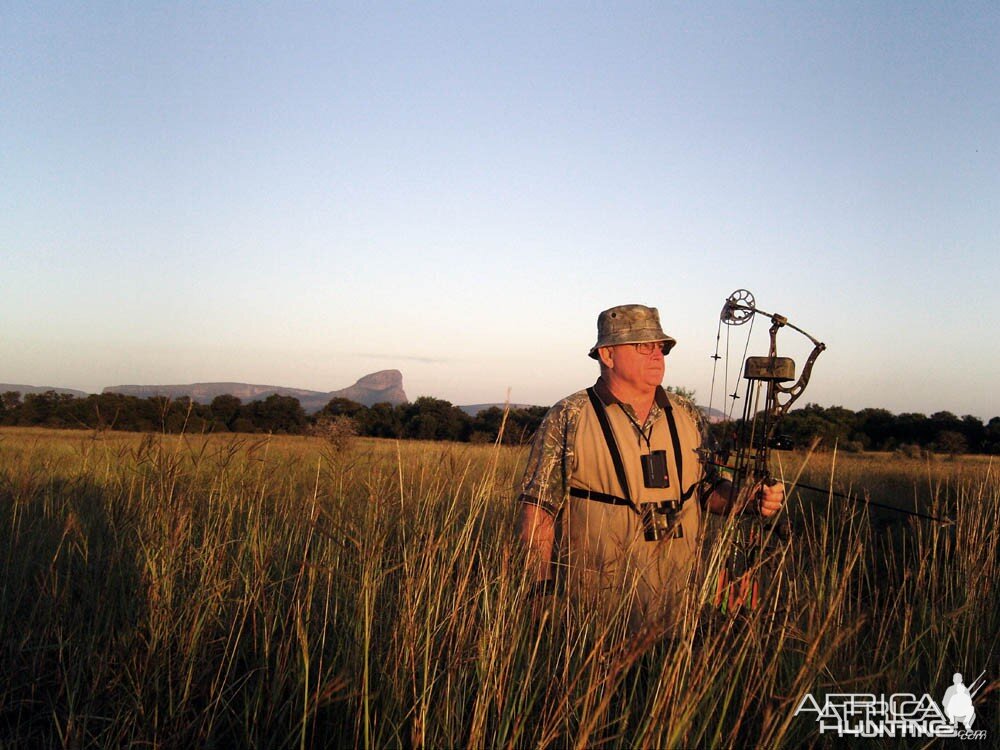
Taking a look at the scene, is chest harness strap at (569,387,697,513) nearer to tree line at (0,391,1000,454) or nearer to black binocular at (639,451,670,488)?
black binocular at (639,451,670,488)

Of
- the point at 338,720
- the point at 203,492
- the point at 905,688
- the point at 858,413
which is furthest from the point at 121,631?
the point at 858,413

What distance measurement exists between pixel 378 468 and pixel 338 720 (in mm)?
1419

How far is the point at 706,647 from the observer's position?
2.03 metres

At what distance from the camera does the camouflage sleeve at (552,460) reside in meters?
3.76

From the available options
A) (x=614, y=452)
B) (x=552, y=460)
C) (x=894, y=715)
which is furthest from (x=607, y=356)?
(x=894, y=715)

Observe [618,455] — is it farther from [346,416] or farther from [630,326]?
[346,416]

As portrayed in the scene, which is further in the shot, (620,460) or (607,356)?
(607,356)

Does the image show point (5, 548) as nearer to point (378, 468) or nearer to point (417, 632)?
point (378, 468)

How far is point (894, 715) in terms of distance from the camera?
9.23 ft

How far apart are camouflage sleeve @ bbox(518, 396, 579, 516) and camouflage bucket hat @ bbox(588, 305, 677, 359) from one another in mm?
412

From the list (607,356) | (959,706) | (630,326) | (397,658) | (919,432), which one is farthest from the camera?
(919,432)

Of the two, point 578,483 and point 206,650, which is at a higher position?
point 578,483

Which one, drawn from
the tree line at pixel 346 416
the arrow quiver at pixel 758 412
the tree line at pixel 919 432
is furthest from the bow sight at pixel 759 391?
the tree line at pixel 919 432

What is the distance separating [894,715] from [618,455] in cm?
158
